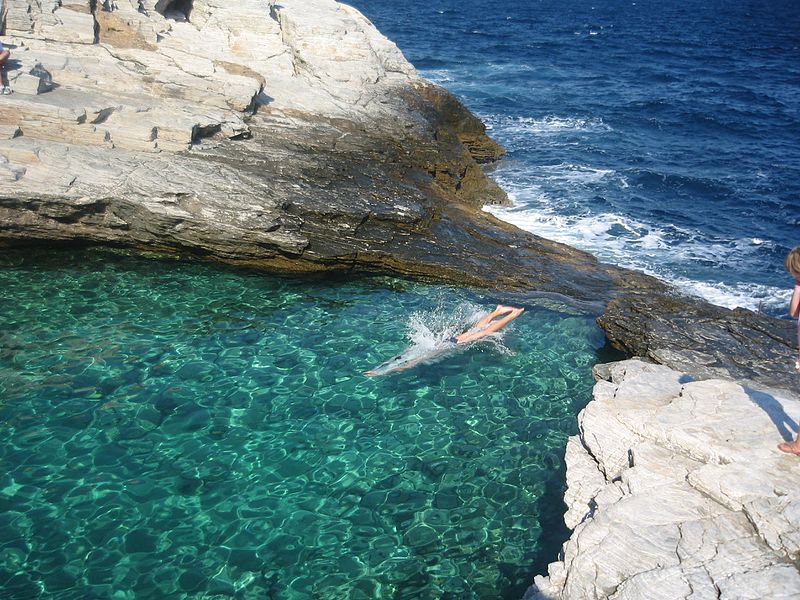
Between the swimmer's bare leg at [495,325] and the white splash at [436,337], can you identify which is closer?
the white splash at [436,337]

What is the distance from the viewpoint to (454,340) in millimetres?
14766

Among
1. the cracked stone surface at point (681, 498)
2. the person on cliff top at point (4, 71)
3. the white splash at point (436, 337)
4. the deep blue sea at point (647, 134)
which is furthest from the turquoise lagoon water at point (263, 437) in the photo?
the deep blue sea at point (647, 134)

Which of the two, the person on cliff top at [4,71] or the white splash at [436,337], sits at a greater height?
the person on cliff top at [4,71]

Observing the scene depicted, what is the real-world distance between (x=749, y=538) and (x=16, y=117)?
16.5 metres

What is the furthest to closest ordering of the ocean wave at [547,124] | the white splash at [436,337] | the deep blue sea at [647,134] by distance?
the ocean wave at [547,124] < the deep blue sea at [647,134] < the white splash at [436,337]

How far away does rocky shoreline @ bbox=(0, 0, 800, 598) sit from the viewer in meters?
10.5

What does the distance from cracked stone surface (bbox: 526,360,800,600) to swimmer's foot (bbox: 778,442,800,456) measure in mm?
89

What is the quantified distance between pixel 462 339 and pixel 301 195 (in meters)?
5.32

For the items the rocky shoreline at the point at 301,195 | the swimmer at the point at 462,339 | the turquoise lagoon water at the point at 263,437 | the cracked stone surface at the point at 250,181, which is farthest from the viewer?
the cracked stone surface at the point at 250,181

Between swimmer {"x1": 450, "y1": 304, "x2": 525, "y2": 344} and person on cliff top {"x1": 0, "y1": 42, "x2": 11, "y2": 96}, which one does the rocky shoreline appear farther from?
swimmer {"x1": 450, "y1": 304, "x2": 525, "y2": 344}

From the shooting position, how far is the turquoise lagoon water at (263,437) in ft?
31.5

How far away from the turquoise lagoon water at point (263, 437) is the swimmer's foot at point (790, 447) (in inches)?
127

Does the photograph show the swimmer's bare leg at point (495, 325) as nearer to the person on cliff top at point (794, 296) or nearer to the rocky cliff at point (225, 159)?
the rocky cliff at point (225, 159)

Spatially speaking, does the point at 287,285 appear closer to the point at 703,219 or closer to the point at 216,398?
the point at 216,398
